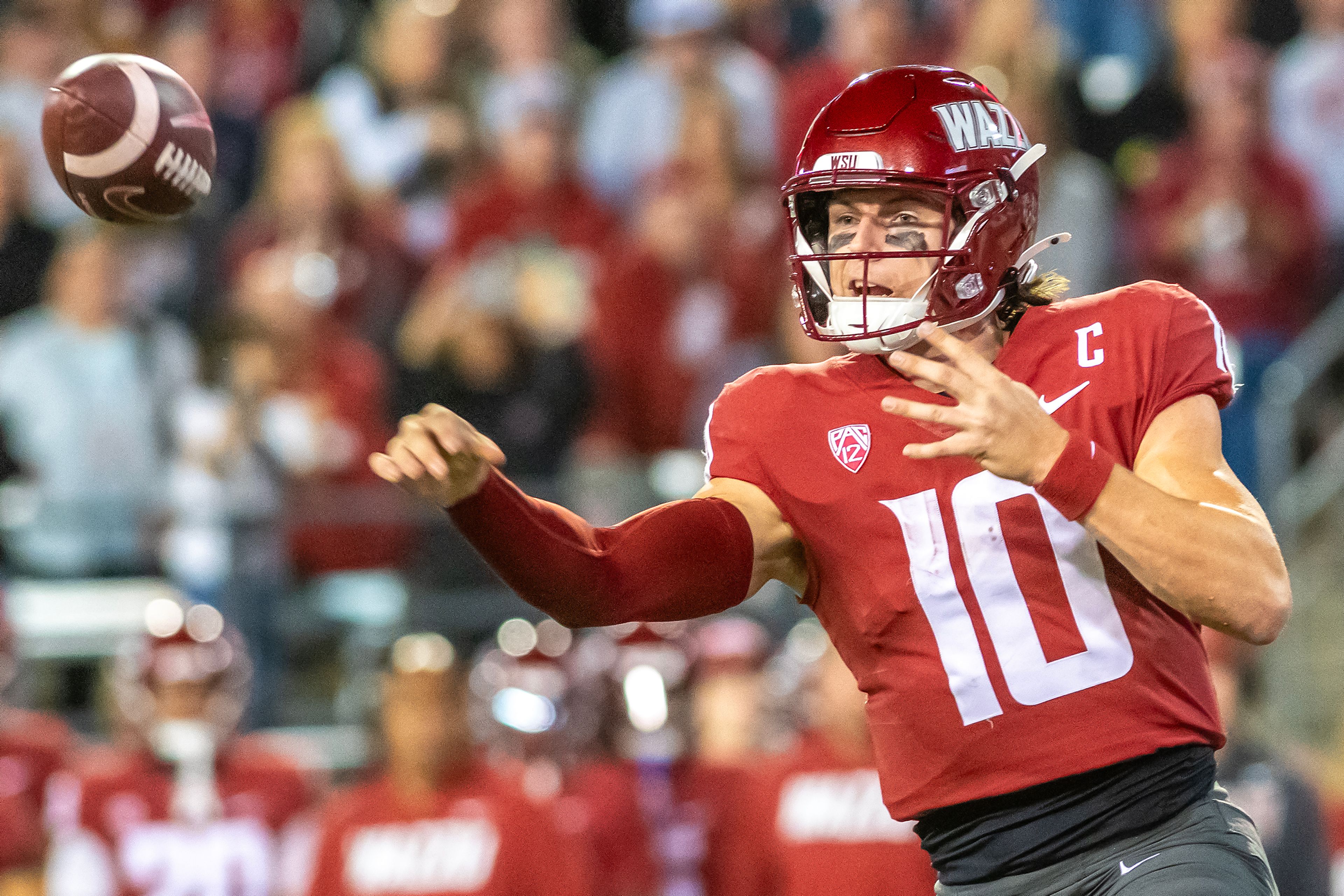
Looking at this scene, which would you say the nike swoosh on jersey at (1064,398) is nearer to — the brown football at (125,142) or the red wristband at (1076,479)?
the red wristband at (1076,479)

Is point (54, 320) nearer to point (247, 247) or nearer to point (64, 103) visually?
point (247, 247)

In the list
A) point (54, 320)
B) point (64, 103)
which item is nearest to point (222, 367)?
point (54, 320)

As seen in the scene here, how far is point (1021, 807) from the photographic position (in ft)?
10.6

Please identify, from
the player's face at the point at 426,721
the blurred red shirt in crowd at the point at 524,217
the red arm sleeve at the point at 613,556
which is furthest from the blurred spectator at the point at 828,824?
the red arm sleeve at the point at 613,556

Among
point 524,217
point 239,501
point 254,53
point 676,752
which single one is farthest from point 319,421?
point 254,53

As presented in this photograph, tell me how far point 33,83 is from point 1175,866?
23.9 feet

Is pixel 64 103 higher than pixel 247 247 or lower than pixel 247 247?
higher

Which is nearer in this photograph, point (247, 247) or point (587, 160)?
point (247, 247)

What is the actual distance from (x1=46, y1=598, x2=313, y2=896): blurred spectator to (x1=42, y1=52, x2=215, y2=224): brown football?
3.31 meters

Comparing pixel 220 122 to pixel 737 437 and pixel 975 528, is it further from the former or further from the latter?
pixel 975 528

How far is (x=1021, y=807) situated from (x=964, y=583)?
41 centimetres

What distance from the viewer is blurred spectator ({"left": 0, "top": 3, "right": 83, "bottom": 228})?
8.48 metres

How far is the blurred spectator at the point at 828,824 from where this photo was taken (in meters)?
6.12

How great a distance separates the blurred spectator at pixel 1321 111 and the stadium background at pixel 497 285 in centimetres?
2
